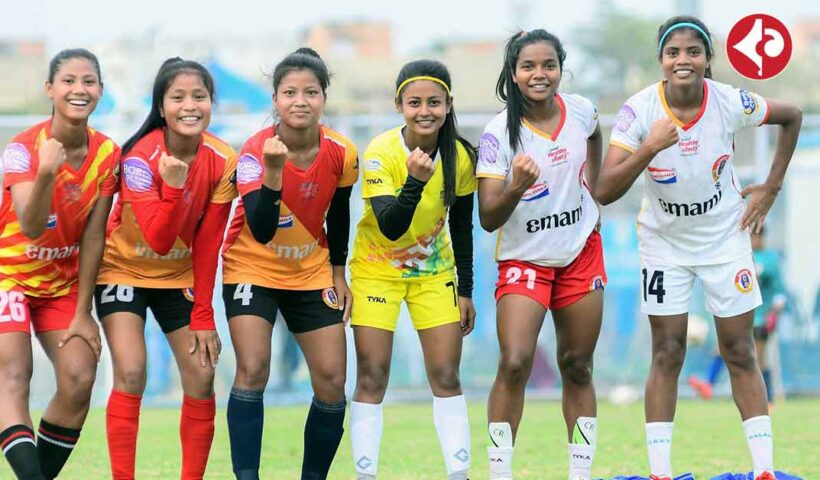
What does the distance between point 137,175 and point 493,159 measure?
5.58 ft

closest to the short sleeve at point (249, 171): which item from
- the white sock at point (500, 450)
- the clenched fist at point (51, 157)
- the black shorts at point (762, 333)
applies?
the clenched fist at point (51, 157)

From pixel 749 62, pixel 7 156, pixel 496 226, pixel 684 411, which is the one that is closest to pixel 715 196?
pixel 496 226

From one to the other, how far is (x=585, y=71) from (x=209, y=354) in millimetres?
14334

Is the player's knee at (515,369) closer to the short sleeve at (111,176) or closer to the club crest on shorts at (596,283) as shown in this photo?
the club crest on shorts at (596,283)

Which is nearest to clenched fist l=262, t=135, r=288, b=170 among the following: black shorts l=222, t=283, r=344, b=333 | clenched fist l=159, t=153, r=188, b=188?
clenched fist l=159, t=153, r=188, b=188

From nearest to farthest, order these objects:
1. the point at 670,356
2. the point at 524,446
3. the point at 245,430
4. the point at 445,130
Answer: the point at 245,430
the point at 445,130
the point at 670,356
the point at 524,446

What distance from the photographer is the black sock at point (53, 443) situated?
255 inches

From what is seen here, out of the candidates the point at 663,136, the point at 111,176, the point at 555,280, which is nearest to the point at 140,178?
the point at 111,176

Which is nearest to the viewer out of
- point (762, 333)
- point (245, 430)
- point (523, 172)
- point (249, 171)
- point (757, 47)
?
point (523, 172)

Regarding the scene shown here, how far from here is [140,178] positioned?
639 cm

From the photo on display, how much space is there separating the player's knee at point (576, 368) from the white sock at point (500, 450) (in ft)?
1.35

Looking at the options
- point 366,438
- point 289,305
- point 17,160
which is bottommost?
point 366,438

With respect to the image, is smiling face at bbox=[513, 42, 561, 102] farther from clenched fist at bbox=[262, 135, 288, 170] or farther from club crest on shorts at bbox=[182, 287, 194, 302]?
→ club crest on shorts at bbox=[182, 287, 194, 302]

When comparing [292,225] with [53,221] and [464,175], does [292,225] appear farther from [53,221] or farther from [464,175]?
[53,221]
